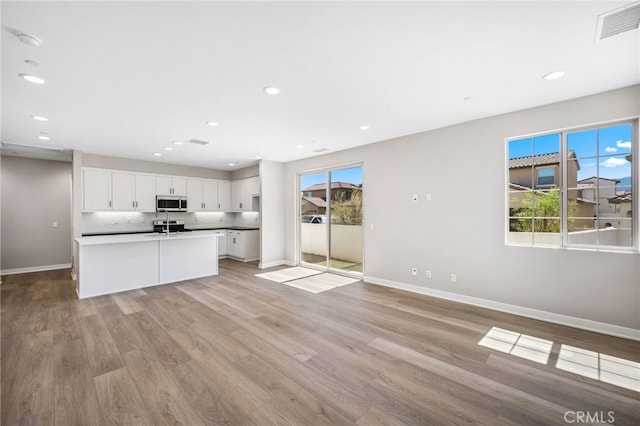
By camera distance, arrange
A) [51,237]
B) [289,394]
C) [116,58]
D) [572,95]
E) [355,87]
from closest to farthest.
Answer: [289,394] < [116,58] < [355,87] < [572,95] < [51,237]

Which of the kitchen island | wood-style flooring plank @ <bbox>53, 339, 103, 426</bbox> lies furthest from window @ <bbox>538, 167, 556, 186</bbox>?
the kitchen island

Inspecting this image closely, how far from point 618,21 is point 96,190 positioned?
333 inches

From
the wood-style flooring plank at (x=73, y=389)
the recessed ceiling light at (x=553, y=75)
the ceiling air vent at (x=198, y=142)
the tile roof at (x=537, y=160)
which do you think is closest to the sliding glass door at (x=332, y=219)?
the ceiling air vent at (x=198, y=142)

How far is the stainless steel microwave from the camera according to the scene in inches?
272

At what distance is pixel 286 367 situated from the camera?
238 centimetres

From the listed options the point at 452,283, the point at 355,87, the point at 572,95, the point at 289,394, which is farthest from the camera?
the point at 452,283

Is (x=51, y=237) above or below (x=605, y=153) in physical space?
below

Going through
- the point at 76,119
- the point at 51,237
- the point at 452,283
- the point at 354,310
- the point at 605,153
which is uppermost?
the point at 76,119

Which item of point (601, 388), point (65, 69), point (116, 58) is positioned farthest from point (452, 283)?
point (65, 69)

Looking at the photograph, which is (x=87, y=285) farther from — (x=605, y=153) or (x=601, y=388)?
(x=605, y=153)

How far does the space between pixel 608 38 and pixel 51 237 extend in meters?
10.1

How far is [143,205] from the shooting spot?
22.2 ft

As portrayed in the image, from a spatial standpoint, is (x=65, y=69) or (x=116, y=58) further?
(x=65, y=69)

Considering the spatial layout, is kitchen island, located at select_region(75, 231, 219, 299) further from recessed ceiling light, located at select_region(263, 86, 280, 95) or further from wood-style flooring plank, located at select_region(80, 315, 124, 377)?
recessed ceiling light, located at select_region(263, 86, 280, 95)
